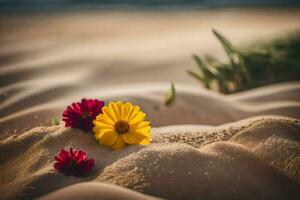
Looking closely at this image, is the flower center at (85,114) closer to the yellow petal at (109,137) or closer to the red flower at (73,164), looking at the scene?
the yellow petal at (109,137)

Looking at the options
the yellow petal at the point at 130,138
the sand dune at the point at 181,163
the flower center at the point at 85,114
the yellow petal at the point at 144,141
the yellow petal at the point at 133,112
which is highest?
the flower center at the point at 85,114

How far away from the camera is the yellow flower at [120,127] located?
182cm

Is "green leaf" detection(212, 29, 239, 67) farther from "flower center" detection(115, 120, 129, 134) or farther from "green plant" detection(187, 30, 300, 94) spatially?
"flower center" detection(115, 120, 129, 134)

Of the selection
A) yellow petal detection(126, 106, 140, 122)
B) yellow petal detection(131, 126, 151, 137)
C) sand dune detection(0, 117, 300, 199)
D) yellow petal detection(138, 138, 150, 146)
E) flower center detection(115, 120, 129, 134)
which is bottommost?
sand dune detection(0, 117, 300, 199)

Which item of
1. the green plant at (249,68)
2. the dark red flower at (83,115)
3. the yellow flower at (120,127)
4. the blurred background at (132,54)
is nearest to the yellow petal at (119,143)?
the yellow flower at (120,127)

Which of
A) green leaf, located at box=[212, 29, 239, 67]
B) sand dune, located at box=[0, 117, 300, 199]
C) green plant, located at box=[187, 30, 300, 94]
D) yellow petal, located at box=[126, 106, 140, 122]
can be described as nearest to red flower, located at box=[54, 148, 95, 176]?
sand dune, located at box=[0, 117, 300, 199]

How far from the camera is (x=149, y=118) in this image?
2.45m

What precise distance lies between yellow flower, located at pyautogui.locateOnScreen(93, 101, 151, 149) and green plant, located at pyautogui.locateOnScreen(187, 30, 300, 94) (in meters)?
1.14

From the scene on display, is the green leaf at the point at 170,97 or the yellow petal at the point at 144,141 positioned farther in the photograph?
the green leaf at the point at 170,97

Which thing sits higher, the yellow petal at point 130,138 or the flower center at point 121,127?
the flower center at point 121,127

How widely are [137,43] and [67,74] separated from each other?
1.20 meters

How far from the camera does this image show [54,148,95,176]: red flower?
65.3 inches

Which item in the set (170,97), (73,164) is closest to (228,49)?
(170,97)

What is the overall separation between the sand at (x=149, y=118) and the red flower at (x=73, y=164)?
30 mm
